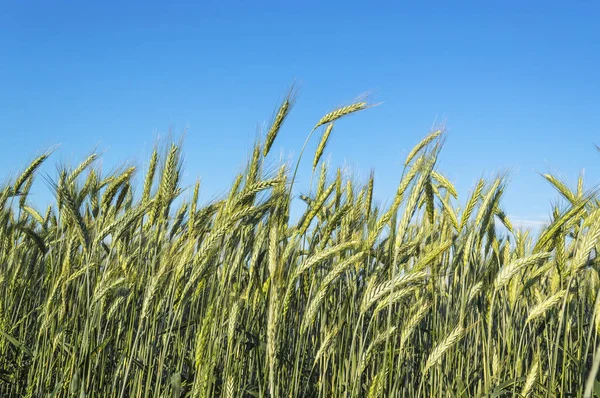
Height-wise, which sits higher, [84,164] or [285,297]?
[84,164]

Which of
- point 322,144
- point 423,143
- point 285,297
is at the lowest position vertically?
point 285,297

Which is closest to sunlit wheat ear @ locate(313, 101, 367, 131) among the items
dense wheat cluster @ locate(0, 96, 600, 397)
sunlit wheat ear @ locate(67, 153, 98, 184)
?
dense wheat cluster @ locate(0, 96, 600, 397)

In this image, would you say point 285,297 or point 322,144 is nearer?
point 285,297

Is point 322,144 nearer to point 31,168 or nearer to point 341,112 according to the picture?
point 341,112

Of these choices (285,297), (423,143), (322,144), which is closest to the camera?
(285,297)

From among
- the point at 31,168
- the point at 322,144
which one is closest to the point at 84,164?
the point at 31,168

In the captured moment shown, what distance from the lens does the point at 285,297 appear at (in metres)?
2.16

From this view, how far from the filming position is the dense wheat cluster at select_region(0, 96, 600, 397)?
7.23 feet

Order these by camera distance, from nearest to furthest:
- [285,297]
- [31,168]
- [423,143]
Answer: [285,297]
[423,143]
[31,168]

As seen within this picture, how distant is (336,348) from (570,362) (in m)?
1.19

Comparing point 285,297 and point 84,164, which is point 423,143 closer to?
point 285,297

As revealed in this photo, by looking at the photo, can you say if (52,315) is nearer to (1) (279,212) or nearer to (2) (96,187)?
(2) (96,187)

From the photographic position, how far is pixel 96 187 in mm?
3166

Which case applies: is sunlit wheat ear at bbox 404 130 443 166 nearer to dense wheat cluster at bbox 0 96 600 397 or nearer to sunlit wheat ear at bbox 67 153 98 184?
dense wheat cluster at bbox 0 96 600 397
